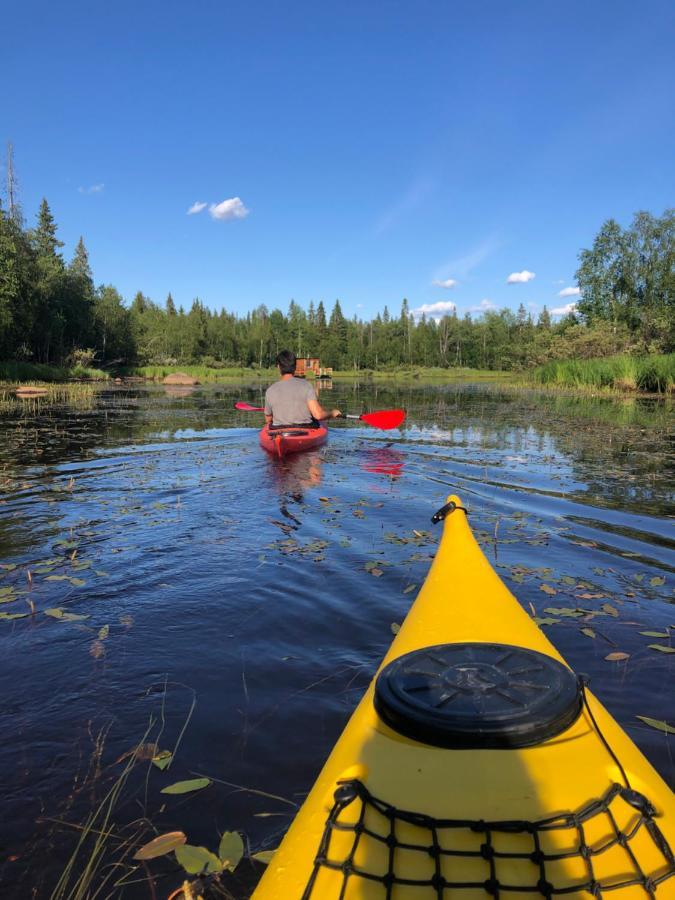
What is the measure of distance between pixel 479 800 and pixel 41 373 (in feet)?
130

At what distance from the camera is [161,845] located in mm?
1837

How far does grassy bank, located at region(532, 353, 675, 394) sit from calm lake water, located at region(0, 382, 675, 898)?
18004 mm

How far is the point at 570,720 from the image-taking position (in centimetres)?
162

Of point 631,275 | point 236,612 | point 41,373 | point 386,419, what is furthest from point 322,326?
point 236,612

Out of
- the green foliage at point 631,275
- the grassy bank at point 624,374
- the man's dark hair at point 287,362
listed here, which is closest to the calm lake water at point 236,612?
the man's dark hair at point 287,362

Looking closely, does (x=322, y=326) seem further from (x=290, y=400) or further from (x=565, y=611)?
(x=565, y=611)

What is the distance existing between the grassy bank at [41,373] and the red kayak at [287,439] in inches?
1075

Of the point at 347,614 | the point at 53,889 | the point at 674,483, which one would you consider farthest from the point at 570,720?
the point at 674,483

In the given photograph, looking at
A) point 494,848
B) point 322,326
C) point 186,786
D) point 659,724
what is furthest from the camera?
point 322,326

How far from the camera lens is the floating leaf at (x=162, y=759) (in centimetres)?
222

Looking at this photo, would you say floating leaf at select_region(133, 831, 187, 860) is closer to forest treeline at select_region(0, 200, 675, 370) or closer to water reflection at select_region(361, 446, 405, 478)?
water reflection at select_region(361, 446, 405, 478)

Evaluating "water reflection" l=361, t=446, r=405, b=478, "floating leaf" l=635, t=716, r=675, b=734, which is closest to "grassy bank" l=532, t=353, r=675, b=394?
"water reflection" l=361, t=446, r=405, b=478

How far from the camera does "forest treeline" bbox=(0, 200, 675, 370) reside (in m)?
38.6

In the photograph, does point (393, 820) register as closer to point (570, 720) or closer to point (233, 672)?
point (570, 720)
